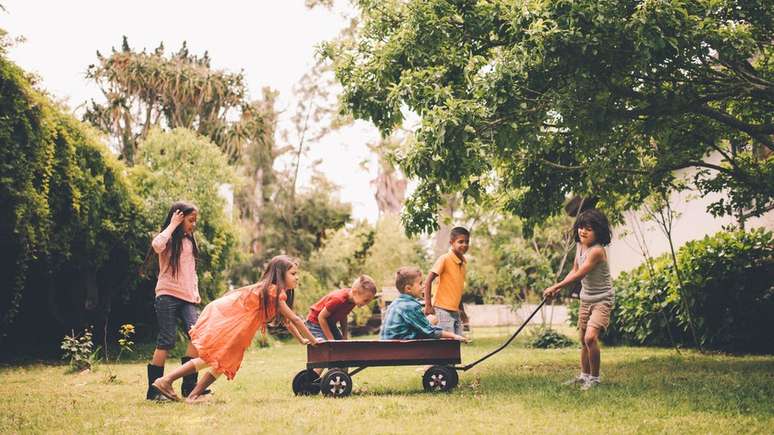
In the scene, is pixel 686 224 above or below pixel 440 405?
above

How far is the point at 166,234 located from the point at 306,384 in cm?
200

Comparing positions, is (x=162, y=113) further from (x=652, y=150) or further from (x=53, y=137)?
(x=652, y=150)

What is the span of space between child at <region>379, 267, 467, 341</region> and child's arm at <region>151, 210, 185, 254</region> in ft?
7.29

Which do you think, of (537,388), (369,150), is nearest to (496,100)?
(537,388)

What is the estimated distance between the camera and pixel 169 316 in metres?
7.12

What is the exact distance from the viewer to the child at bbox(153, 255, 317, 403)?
6559 mm

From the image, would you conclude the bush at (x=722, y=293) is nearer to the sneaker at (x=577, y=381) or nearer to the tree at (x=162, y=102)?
the sneaker at (x=577, y=381)

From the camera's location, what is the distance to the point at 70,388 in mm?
8625

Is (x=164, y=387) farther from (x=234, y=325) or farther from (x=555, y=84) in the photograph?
(x=555, y=84)

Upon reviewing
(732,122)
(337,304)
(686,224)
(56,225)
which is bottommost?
(337,304)

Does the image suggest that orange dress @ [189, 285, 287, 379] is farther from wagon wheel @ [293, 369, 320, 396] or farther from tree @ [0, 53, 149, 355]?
tree @ [0, 53, 149, 355]

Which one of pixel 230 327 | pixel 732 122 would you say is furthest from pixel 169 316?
pixel 732 122

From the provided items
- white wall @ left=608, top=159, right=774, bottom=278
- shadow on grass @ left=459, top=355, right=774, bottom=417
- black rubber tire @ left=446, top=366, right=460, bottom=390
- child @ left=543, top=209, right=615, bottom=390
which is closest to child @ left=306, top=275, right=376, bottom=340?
black rubber tire @ left=446, top=366, right=460, bottom=390

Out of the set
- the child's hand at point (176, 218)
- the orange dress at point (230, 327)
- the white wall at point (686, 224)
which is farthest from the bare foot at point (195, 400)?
Result: the white wall at point (686, 224)
